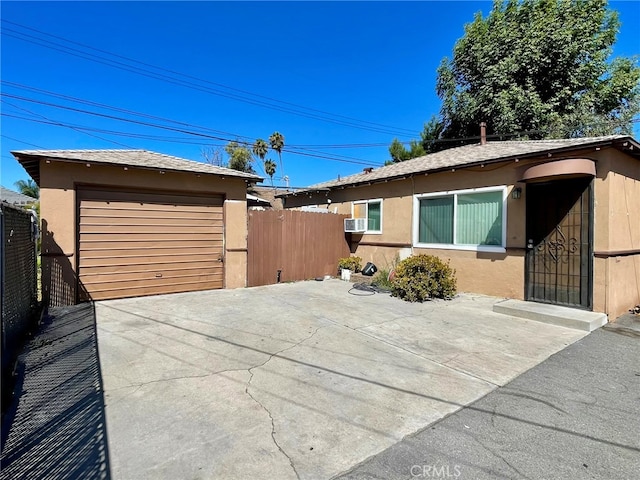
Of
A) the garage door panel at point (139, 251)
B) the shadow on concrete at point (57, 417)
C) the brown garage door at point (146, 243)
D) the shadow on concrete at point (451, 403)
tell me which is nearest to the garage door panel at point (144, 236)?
the brown garage door at point (146, 243)

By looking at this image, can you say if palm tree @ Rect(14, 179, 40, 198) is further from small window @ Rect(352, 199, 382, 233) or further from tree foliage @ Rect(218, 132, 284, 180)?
small window @ Rect(352, 199, 382, 233)

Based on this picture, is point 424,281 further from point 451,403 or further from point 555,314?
point 451,403

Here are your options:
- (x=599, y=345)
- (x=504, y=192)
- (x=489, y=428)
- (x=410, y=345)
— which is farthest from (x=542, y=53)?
(x=489, y=428)

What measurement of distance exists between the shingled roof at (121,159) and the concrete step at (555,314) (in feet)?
21.9

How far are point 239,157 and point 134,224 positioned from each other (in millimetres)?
21834

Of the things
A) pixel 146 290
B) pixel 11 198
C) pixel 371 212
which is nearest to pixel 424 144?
pixel 371 212

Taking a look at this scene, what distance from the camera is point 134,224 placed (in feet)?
24.7

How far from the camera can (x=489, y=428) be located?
2.60 metres

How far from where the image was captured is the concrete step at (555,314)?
5.24 metres

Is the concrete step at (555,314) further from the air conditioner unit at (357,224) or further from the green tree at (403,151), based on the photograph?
the green tree at (403,151)

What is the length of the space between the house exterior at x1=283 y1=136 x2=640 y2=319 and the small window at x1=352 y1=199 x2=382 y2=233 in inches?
37.8

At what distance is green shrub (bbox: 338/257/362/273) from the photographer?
10.6 m

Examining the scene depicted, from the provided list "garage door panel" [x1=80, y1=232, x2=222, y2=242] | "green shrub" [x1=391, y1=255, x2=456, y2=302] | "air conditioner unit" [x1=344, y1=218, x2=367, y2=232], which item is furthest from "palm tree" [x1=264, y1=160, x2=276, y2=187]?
"green shrub" [x1=391, y1=255, x2=456, y2=302]

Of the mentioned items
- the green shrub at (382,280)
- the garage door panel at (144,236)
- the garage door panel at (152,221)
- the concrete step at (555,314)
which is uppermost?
the garage door panel at (152,221)
